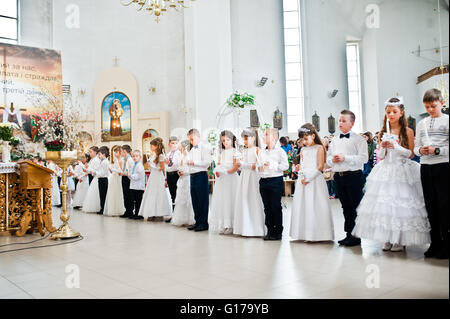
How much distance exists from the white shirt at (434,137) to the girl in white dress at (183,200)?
3869mm

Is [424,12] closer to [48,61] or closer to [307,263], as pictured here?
[307,263]

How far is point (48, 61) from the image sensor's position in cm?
1090

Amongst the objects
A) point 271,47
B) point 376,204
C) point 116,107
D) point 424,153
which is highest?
point 271,47

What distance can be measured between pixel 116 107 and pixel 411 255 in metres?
15.3

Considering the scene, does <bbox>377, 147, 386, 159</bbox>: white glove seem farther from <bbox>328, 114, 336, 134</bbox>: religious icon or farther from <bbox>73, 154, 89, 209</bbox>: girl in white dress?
<bbox>328, 114, 336, 134</bbox>: religious icon

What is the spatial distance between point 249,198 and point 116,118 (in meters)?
13.0

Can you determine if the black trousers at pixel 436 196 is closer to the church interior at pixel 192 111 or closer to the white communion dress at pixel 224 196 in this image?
the church interior at pixel 192 111

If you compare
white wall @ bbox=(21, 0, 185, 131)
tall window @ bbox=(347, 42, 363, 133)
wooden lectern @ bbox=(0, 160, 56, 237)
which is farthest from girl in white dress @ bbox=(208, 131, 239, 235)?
white wall @ bbox=(21, 0, 185, 131)

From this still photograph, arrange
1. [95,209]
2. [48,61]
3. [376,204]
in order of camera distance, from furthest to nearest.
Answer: [48,61] < [95,209] < [376,204]

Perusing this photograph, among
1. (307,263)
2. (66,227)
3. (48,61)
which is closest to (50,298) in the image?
(307,263)

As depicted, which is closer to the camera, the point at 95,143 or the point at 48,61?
the point at 48,61

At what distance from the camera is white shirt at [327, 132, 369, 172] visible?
15.2 ft

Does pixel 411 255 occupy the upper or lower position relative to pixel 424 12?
lower

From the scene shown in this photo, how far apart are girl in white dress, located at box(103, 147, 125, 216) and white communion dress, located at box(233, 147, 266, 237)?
3.86 meters
